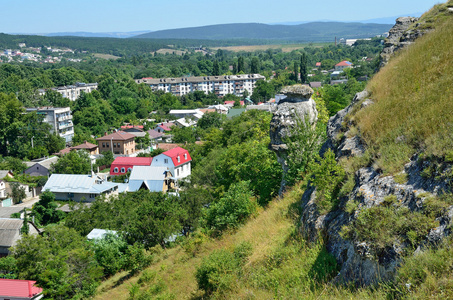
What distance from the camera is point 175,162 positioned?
36875 millimetres

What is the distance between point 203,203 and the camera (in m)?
22.1

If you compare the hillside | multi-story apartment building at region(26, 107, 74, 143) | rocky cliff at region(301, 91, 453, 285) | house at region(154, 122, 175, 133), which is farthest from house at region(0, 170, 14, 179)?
rocky cliff at region(301, 91, 453, 285)

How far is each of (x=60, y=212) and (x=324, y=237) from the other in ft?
92.2

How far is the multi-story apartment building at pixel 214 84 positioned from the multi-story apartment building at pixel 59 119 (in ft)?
165

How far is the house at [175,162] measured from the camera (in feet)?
120

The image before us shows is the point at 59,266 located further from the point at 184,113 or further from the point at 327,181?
the point at 184,113

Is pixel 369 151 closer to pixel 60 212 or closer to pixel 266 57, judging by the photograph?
pixel 60 212

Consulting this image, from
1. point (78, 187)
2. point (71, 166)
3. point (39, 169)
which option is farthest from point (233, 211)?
point (39, 169)

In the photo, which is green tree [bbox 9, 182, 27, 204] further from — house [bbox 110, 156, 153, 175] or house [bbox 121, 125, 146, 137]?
house [bbox 121, 125, 146, 137]

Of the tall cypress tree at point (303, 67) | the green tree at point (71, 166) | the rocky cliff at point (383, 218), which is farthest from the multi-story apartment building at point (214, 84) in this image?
the rocky cliff at point (383, 218)

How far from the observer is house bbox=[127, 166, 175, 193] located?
3388 cm

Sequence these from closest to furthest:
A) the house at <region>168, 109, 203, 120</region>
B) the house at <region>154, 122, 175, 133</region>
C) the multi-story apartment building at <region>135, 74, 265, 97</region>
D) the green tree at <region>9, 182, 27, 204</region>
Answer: the green tree at <region>9, 182, 27, 204</region>
the house at <region>154, 122, 175, 133</region>
the house at <region>168, 109, 203, 120</region>
the multi-story apartment building at <region>135, 74, 265, 97</region>

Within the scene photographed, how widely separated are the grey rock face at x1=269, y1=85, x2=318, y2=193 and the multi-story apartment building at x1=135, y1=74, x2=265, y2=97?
96588 mm

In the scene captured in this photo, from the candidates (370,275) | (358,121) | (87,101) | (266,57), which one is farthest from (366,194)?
(266,57)
